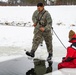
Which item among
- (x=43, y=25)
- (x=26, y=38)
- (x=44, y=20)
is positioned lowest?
(x=26, y=38)

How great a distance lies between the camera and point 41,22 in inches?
348

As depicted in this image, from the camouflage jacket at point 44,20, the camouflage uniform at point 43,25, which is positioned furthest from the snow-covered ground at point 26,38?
the camouflage jacket at point 44,20


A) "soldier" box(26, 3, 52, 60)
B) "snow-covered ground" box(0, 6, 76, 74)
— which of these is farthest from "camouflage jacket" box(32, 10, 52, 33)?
"snow-covered ground" box(0, 6, 76, 74)

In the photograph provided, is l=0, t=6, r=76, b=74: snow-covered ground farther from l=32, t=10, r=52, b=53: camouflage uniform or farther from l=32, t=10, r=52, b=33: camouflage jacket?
l=32, t=10, r=52, b=33: camouflage jacket

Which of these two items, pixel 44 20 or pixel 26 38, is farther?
pixel 26 38

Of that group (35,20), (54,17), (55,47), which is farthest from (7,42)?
(54,17)

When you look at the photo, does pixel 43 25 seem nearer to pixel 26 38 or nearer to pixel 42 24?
pixel 42 24

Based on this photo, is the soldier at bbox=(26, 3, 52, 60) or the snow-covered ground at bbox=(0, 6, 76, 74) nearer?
the soldier at bbox=(26, 3, 52, 60)

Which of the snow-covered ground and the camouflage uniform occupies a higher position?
the camouflage uniform

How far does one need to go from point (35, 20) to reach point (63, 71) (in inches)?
122

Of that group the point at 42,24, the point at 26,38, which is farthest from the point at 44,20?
the point at 26,38

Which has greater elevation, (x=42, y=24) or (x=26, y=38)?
(x=42, y=24)

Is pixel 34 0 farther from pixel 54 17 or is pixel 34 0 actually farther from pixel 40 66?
pixel 40 66

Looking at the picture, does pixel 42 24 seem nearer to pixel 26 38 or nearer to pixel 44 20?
pixel 44 20
